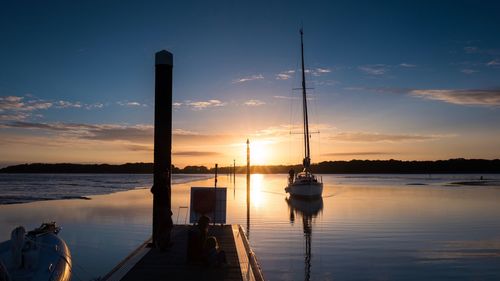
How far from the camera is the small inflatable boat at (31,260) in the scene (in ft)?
28.2

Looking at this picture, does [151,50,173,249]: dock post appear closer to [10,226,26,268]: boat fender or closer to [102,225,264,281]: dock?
[102,225,264,281]: dock

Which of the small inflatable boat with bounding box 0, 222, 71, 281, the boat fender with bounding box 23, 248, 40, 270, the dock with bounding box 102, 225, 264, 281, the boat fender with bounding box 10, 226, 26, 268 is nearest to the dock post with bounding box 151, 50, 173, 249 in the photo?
the dock with bounding box 102, 225, 264, 281

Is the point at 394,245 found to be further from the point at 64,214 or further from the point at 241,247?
the point at 64,214

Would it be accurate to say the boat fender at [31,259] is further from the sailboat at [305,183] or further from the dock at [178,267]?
the sailboat at [305,183]

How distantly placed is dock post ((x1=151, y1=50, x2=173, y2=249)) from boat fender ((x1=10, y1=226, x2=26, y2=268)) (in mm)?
3375

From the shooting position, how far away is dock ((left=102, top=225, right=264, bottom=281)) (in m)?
8.62

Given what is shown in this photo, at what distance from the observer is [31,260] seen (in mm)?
8828

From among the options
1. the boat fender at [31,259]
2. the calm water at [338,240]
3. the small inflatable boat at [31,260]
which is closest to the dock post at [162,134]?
the small inflatable boat at [31,260]

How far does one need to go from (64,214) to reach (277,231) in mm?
13716

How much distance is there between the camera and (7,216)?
25.7 m

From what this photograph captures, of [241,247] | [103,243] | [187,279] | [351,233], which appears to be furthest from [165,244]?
[351,233]

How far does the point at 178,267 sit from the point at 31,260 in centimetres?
280

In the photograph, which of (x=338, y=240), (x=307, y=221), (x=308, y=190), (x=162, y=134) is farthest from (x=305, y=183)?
(x=162, y=134)

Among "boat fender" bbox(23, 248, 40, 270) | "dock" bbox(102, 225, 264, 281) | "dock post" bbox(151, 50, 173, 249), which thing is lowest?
"dock" bbox(102, 225, 264, 281)
